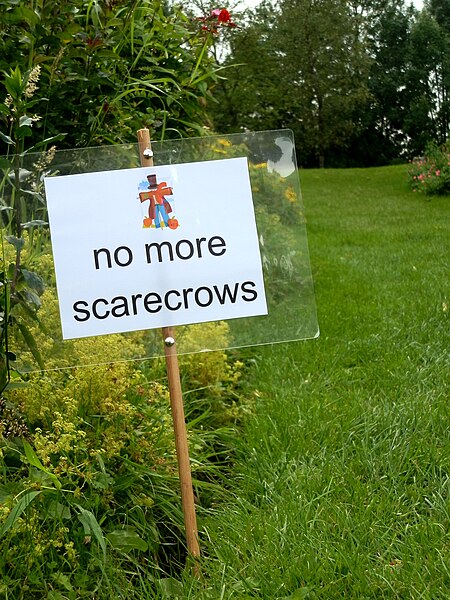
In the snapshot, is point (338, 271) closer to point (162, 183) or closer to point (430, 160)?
point (162, 183)

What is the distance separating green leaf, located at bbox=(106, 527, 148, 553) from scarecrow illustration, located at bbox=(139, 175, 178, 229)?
80 cm

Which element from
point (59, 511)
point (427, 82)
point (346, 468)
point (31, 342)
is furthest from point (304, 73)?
point (59, 511)

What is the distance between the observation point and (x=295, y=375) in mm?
3527

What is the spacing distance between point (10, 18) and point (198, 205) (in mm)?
941

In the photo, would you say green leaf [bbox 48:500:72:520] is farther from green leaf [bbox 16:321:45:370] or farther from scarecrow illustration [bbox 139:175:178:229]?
scarecrow illustration [bbox 139:175:178:229]

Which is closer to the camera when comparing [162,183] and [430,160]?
[162,183]

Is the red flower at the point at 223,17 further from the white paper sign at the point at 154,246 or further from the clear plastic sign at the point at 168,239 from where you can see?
the white paper sign at the point at 154,246

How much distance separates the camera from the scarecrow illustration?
6.81ft

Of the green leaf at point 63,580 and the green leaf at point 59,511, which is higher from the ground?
the green leaf at point 59,511

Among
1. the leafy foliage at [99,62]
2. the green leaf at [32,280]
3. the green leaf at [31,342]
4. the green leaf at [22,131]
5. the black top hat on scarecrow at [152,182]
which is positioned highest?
the leafy foliage at [99,62]

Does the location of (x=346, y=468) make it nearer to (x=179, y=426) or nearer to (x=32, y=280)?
(x=179, y=426)

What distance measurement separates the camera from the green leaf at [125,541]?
2068 mm

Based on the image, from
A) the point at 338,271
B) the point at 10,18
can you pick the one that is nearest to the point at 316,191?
the point at 338,271

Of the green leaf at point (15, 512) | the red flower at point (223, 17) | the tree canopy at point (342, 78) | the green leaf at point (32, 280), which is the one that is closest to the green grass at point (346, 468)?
the green leaf at point (15, 512)
